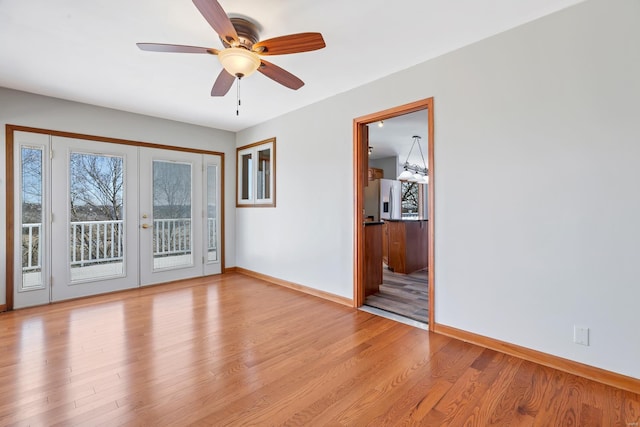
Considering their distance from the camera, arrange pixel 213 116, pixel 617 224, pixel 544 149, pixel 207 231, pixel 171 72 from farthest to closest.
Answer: pixel 207 231
pixel 213 116
pixel 171 72
pixel 544 149
pixel 617 224

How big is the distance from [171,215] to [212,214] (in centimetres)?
68

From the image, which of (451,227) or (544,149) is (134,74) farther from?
(544,149)

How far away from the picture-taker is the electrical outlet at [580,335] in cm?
203

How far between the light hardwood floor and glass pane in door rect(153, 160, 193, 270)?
62.2 inches

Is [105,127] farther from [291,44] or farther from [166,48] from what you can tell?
[291,44]

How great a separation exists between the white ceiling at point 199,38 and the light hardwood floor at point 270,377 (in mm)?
2548

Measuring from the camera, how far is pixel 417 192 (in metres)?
9.23

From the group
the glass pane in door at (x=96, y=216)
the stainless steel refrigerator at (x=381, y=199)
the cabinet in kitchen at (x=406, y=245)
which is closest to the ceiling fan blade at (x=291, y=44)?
the glass pane in door at (x=96, y=216)

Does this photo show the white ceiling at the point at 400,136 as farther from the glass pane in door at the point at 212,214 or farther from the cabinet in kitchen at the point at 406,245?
the glass pane in door at the point at 212,214

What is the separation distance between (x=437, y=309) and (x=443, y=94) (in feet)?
6.56

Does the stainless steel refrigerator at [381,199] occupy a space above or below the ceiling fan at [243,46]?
below

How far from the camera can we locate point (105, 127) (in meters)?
4.09

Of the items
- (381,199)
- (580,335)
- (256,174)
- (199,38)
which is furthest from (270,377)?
(381,199)

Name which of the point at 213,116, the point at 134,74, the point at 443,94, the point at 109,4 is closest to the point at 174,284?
the point at 213,116
